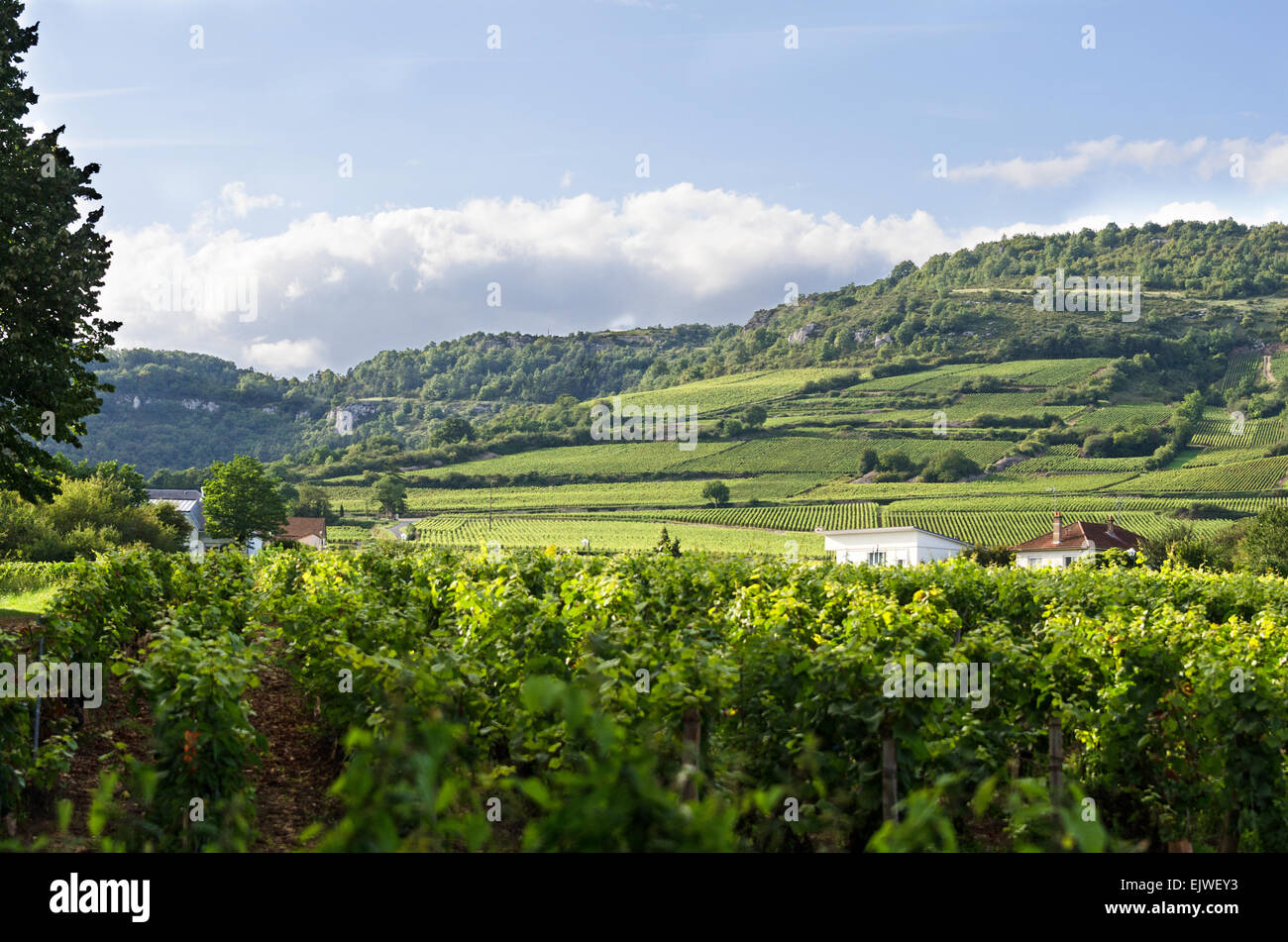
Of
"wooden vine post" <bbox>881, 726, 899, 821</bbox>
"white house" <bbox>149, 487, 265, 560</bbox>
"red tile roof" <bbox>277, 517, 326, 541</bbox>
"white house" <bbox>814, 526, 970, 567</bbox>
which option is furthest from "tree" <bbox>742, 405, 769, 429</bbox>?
"wooden vine post" <bbox>881, 726, 899, 821</bbox>

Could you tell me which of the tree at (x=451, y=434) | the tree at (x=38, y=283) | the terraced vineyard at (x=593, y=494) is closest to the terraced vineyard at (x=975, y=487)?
the terraced vineyard at (x=593, y=494)

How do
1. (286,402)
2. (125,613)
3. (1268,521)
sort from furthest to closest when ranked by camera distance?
1. (286,402)
2. (1268,521)
3. (125,613)

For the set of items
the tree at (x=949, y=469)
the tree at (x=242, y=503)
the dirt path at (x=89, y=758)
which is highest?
the tree at (x=949, y=469)

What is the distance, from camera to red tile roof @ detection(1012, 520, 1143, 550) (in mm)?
64562

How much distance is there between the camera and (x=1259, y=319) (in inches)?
5581

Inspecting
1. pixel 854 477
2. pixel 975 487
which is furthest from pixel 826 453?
pixel 975 487

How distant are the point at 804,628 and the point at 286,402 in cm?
17256

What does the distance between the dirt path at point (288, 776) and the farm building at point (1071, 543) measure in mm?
56091

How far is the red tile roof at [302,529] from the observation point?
267 ft

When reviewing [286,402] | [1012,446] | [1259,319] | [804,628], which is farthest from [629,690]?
[286,402]

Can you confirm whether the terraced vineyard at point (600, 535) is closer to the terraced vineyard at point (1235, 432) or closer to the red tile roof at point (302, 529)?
the red tile roof at point (302, 529)

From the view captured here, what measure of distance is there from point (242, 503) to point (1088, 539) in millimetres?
59910
